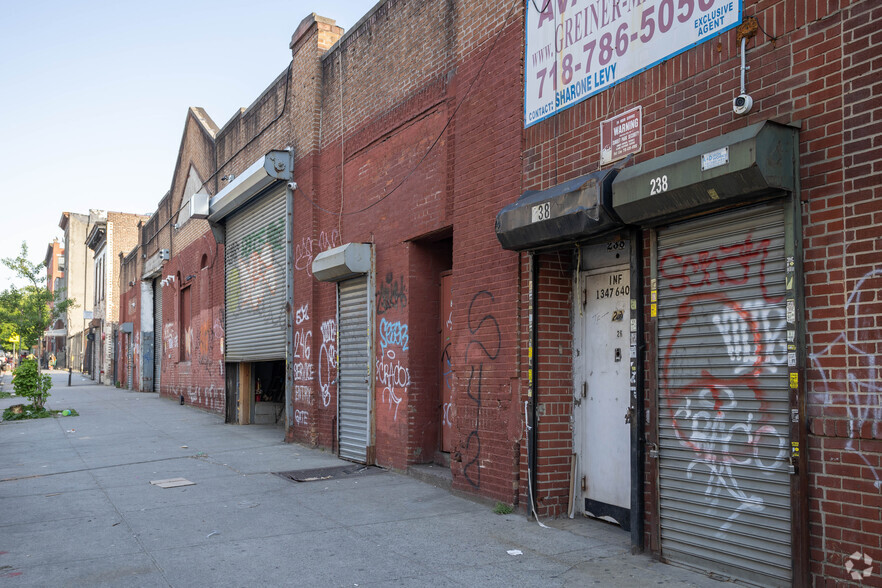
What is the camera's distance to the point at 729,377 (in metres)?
5.00

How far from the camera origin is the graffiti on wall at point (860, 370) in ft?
13.3

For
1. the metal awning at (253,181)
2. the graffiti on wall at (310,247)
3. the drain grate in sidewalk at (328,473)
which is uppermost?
the metal awning at (253,181)

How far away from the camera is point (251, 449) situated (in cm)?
1211

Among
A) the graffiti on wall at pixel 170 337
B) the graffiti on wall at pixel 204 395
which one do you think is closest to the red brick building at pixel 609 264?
the graffiti on wall at pixel 204 395

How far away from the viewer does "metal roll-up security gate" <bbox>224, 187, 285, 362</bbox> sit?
13820 millimetres

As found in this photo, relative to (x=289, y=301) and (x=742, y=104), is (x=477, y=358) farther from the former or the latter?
(x=289, y=301)

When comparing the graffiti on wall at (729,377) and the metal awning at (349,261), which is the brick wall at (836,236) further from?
the metal awning at (349,261)

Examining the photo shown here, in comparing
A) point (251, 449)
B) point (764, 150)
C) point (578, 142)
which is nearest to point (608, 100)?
point (578, 142)

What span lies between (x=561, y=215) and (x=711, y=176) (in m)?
1.58

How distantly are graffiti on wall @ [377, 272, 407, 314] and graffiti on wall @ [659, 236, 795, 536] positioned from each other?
4713 millimetres

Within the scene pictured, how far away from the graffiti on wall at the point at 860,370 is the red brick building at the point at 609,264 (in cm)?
1

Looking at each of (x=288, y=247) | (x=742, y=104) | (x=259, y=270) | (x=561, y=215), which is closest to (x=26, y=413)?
(x=259, y=270)

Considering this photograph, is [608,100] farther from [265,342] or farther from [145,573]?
[265,342]

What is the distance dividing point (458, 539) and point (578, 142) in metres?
3.84
